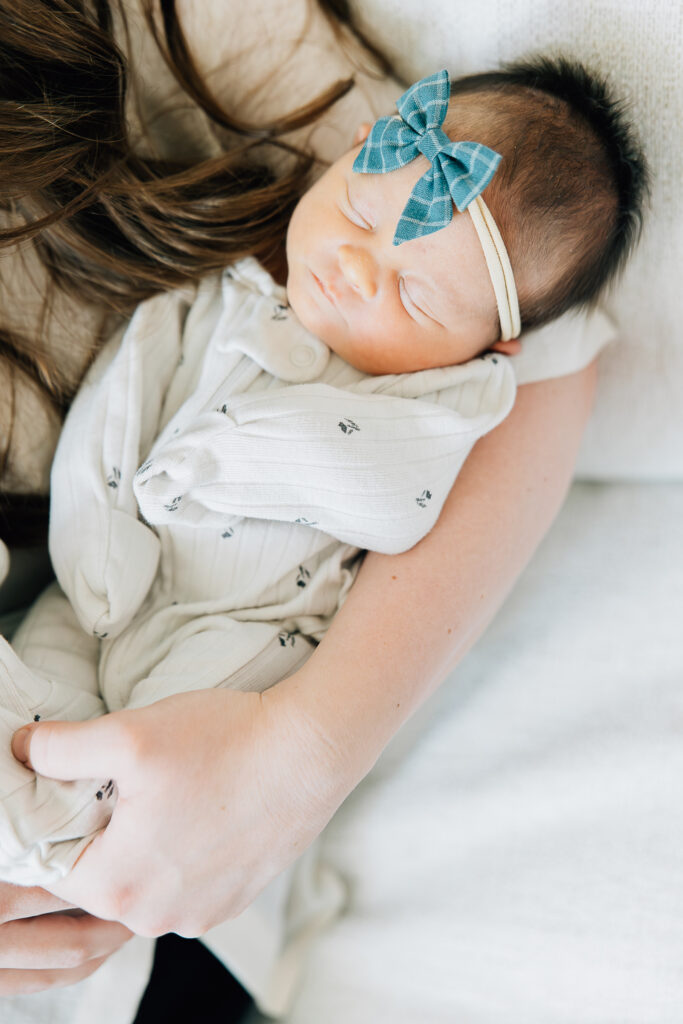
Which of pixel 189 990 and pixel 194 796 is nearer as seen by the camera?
pixel 194 796

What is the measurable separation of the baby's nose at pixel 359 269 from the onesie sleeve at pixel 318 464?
0.12 m

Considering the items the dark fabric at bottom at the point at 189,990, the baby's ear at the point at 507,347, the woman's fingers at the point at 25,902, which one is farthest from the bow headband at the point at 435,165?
the dark fabric at bottom at the point at 189,990

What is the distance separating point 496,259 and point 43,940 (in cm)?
87

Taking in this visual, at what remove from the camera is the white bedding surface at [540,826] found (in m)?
0.98

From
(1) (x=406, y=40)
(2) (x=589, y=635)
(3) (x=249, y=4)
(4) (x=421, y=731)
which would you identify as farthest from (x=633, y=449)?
(3) (x=249, y=4)

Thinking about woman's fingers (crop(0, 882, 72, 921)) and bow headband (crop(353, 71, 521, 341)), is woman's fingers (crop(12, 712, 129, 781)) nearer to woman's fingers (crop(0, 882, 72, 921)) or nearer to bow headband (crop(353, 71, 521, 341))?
woman's fingers (crop(0, 882, 72, 921))

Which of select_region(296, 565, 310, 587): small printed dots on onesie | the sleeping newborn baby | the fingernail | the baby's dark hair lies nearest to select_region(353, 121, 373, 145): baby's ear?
the sleeping newborn baby

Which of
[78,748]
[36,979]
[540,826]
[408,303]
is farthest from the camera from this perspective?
[540,826]

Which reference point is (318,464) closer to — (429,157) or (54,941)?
(429,157)

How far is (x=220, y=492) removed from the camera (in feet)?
2.86

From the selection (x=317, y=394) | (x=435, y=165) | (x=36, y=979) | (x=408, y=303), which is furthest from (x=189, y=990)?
(x=435, y=165)

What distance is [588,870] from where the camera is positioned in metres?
1.02

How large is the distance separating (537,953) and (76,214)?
1.04 metres

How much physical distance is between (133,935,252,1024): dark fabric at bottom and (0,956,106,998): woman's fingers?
208 mm
